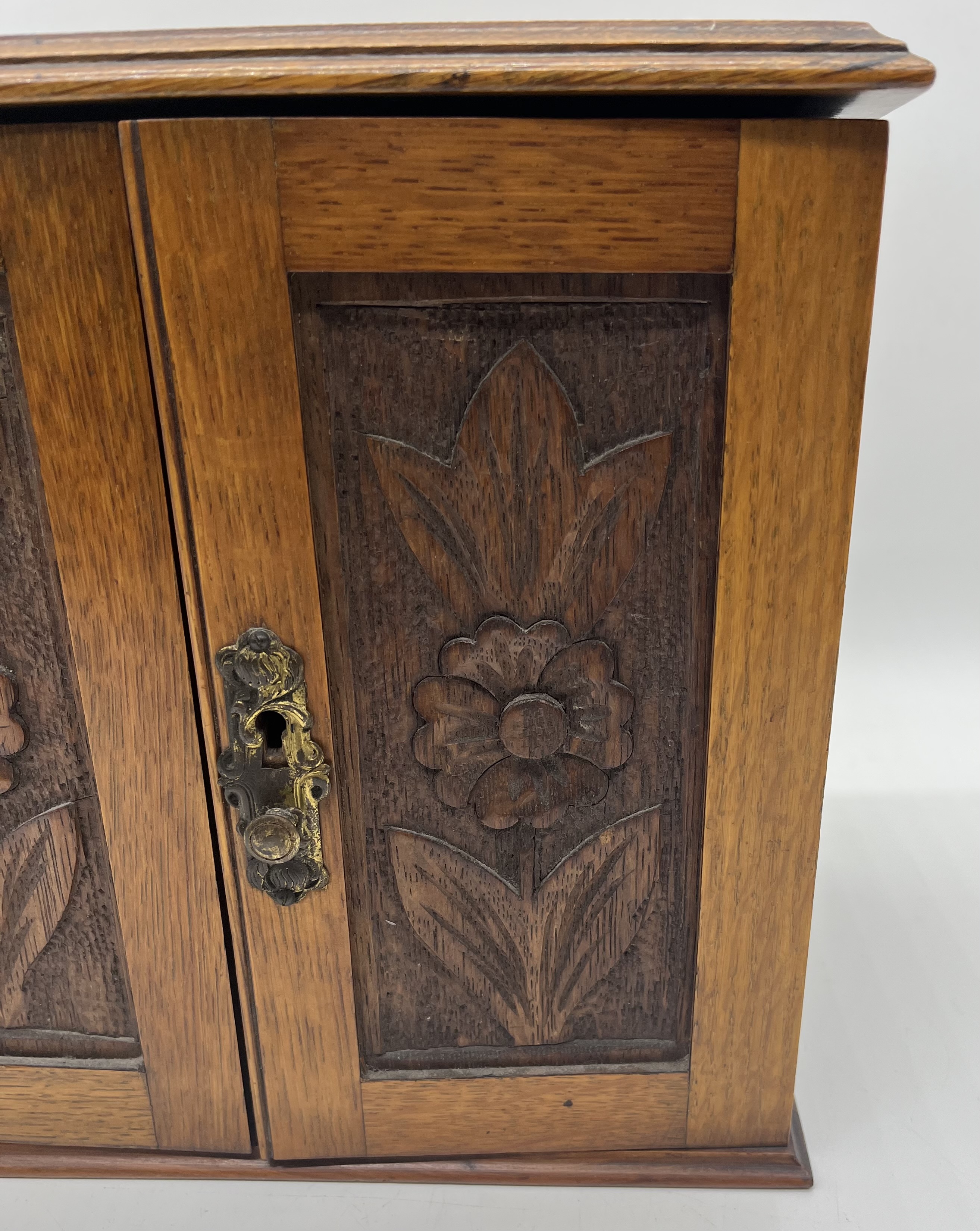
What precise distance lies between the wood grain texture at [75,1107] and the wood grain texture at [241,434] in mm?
169

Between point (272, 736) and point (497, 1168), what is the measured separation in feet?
1.51

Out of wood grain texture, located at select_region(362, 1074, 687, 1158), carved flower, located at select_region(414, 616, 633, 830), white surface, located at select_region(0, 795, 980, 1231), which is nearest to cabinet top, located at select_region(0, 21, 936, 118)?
carved flower, located at select_region(414, 616, 633, 830)

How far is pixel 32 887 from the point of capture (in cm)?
85

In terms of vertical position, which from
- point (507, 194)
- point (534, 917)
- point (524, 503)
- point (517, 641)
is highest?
point (507, 194)

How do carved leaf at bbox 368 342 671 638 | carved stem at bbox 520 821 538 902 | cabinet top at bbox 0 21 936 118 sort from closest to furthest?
cabinet top at bbox 0 21 936 118
carved leaf at bbox 368 342 671 638
carved stem at bbox 520 821 538 902

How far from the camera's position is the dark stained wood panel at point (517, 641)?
0.69m

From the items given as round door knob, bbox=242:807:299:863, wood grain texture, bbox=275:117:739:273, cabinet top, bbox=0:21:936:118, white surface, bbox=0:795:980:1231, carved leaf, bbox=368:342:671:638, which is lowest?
white surface, bbox=0:795:980:1231

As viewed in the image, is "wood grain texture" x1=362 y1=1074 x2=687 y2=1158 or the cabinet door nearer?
the cabinet door

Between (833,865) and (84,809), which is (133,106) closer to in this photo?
(84,809)

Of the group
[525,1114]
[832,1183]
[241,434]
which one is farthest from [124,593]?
[832,1183]

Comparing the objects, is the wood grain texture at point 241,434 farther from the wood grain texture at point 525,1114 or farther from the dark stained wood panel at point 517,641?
the wood grain texture at point 525,1114

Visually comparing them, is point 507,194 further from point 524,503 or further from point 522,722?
point 522,722

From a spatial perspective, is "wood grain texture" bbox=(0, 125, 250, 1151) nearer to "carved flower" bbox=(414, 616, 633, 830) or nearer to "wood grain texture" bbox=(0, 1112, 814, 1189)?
"wood grain texture" bbox=(0, 1112, 814, 1189)

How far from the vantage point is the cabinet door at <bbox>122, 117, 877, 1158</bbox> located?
25.5 inches
